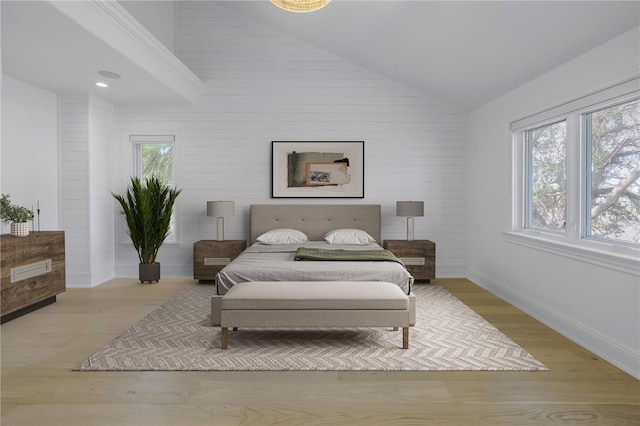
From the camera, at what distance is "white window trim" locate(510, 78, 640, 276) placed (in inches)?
114

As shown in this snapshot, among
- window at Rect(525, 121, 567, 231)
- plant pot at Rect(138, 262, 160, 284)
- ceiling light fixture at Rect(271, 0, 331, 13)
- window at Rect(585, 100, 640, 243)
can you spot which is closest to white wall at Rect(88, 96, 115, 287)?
plant pot at Rect(138, 262, 160, 284)

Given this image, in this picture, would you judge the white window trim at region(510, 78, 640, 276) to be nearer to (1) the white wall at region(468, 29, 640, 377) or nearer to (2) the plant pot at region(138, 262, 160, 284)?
(1) the white wall at region(468, 29, 640, 377)

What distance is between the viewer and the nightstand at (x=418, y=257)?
212 inches

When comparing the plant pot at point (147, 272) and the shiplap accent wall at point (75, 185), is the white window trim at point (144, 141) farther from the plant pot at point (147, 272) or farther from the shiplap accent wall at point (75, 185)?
the shiplap accent wall at point (75, 185)

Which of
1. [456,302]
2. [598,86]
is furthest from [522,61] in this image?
[456,302]

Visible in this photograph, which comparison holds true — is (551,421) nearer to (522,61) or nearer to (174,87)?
(522,61)

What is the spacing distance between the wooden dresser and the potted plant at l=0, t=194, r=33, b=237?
7cm

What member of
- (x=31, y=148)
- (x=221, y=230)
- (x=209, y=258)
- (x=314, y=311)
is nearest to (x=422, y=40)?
(x=314, y=311)

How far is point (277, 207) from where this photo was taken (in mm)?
5801

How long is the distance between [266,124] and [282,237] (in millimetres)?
1602

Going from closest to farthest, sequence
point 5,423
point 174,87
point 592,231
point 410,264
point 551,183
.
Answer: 1. point 5,423
2. point 592,231
3. point 551,183
4. point 174,87
5. point 410,264

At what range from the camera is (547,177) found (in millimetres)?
4105

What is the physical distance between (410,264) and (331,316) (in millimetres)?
2549

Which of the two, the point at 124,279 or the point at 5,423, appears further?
the point at 124,279
